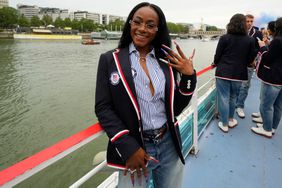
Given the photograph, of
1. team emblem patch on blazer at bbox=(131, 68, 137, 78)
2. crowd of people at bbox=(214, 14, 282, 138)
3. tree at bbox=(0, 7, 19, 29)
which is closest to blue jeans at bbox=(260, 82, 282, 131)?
crowd of people at bbox=(214, 14, 282, 138)

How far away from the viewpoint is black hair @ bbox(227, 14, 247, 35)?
8.18ft

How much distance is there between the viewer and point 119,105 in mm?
1080

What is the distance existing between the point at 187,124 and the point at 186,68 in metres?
1.20

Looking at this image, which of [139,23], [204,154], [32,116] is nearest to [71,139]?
[139,23]

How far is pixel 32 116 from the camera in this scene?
8.05m

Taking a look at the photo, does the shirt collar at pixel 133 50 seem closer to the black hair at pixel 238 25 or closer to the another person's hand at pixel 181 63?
the another person's hand at pixel 181 63

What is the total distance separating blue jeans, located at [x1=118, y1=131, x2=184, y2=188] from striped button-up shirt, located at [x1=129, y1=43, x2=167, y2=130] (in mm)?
117

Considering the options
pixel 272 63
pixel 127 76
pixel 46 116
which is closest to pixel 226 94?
pixel 272 63

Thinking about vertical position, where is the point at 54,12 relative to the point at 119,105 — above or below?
above

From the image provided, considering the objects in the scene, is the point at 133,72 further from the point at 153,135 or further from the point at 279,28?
the point at 279,28

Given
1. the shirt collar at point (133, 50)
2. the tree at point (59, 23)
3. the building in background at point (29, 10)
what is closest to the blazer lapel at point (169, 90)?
the shirt collar at point (133, 50)

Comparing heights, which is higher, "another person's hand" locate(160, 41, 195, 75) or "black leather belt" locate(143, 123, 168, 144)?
"another person's hand" locate(160, 41, 195, 75)

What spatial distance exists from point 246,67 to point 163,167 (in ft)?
6.39

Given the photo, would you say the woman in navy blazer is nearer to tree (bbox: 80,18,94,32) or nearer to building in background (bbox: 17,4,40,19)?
tree (bbox: 80,18,94,32)
